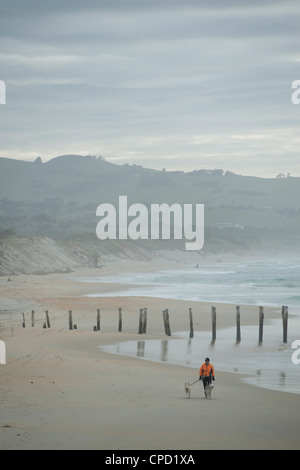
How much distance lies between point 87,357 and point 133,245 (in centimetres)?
10125

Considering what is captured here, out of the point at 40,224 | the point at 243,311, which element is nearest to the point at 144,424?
the point at 243,311

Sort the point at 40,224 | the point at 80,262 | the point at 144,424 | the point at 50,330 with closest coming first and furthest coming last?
1. the point at 144,424
2. the point at 50,330
3. the point at 80,262
4. the point at 40,224

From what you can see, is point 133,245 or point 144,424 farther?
point 133,245

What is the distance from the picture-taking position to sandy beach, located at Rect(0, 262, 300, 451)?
13.3 m

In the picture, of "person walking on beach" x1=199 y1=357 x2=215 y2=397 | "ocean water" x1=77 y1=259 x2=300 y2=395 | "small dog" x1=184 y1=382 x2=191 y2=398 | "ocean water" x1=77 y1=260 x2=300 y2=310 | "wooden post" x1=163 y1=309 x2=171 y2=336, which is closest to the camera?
"small dog" x1=184 y1=382 x2=191 y2=398

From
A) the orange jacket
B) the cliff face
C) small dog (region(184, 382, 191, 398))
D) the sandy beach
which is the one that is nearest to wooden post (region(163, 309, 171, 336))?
the sandy beach

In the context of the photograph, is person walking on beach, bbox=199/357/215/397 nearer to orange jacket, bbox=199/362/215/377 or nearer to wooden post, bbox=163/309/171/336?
orange jacket, bbox=199/362/215/377

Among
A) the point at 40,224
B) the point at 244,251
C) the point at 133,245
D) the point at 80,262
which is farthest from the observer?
the point at 244,251

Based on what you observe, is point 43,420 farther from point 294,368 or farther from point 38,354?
point 294,368

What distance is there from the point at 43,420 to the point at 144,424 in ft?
7.03

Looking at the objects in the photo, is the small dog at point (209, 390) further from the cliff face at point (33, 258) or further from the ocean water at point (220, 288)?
the cliff face at point (33, 258)

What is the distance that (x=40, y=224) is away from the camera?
499 feet

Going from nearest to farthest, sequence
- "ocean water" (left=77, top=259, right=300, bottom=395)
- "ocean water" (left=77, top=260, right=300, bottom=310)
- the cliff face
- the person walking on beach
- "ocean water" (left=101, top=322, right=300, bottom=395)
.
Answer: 1. the person walking on beach
2. "ocean water" (left=101, top=322, right=300, bottom=395)
3. "ocean water" (left=77, top=259, right=300, bottom=395)
4. "ocean water" (left=77, top=260, right=300, bottom=310)
5. the cliff face

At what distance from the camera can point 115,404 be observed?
16.5 m
